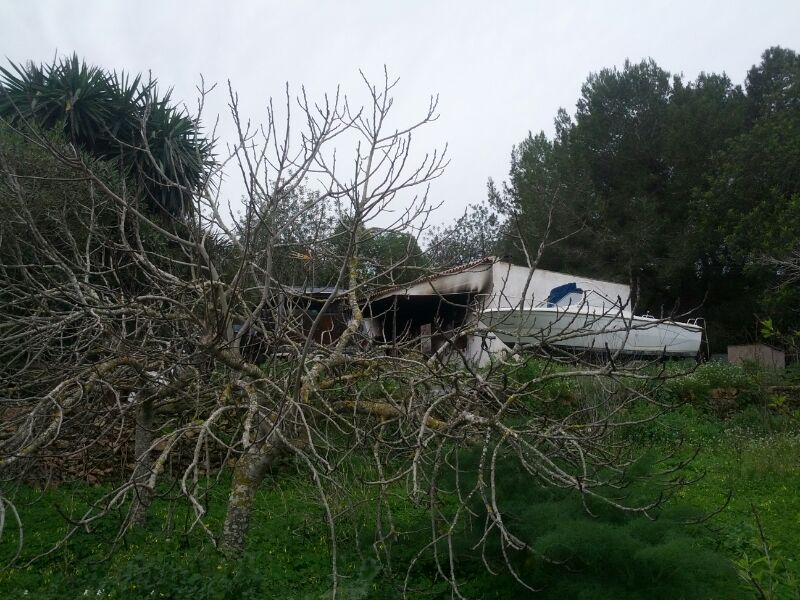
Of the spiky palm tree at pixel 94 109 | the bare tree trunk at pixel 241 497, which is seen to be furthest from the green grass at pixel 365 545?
the spiky palm tree at pixel 94 109

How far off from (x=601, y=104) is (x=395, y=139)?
20.5m

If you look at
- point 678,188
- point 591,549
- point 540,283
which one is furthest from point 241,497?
point 678,188

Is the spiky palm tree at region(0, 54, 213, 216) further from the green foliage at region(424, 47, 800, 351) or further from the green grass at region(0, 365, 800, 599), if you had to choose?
the green foliage at region(424, 47, 800, 351)

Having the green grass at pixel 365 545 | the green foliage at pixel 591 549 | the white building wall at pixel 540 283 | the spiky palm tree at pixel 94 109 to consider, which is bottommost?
the green grass at pixel 365 545

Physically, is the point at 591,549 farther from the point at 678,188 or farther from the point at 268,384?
the point at 678,188

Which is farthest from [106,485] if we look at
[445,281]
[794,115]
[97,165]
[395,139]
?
A: [794,115]

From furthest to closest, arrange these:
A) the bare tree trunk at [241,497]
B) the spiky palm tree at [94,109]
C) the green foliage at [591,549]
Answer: the spiky palm tree at [94,109] → the bare tree trunk at [241,497] → the green foliage at [591,549]

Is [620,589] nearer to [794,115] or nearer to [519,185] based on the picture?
[794,115]

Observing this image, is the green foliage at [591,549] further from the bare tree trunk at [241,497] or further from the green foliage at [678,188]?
the green foliage at [678,188]

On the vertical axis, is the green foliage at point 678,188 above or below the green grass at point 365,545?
above

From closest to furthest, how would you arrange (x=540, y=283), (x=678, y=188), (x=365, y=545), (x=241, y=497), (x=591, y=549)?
(x=591, y=549) < (x=241, y=497) < (x=365, y=545) < (x=540, y=283) < (x=678, y=188)

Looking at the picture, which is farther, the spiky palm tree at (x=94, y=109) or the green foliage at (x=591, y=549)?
the spiky palm tree at (x=94, y=109)

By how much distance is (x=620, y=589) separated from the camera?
3.91m

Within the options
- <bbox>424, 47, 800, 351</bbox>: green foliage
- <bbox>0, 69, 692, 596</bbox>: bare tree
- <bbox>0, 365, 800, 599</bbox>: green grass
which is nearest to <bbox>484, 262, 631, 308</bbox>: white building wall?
<bbox>424, 47, 800, 351</bbox>: green foliage
